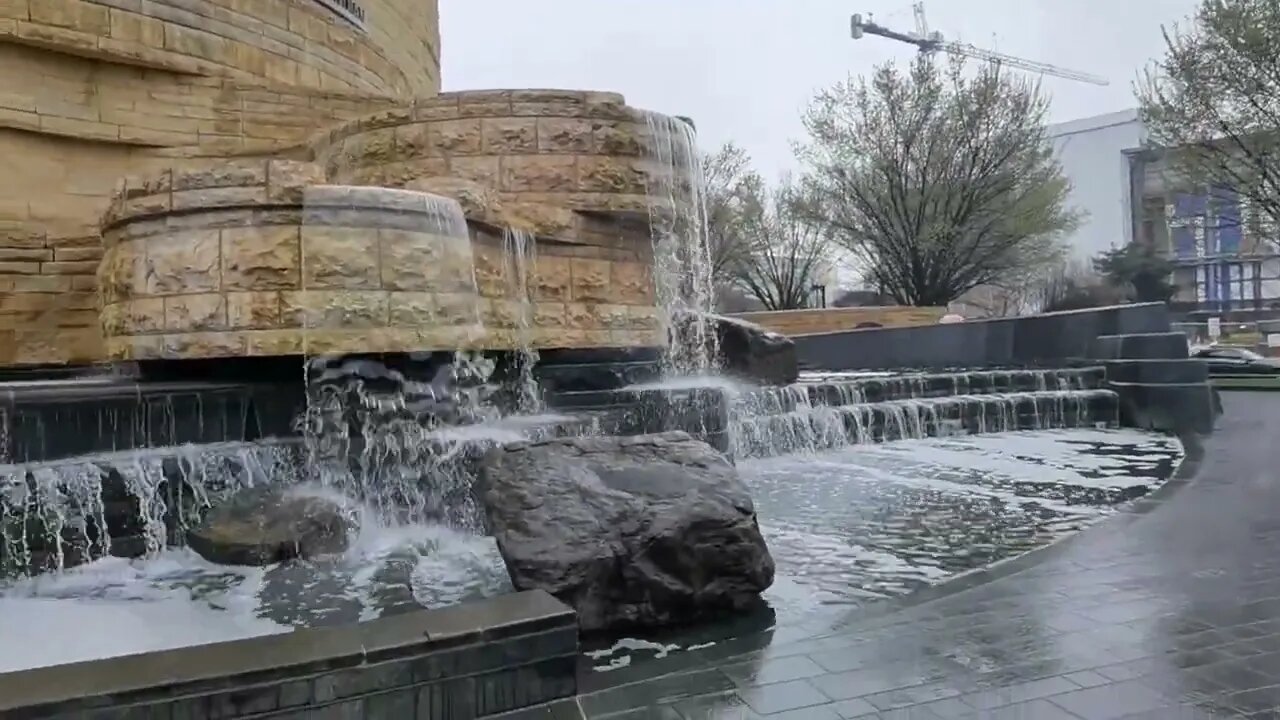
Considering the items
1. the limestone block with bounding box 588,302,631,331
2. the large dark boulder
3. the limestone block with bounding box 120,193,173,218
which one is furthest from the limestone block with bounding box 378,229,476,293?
the large dark boulder

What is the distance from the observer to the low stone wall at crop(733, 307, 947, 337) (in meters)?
24.1

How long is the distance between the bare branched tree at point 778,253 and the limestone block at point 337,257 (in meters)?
27.8

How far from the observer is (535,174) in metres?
7.90

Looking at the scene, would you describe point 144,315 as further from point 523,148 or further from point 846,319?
point 846,319

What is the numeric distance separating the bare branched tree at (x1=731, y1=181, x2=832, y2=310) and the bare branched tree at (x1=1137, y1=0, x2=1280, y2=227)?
14121 millimetres

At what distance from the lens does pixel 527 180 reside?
7.91 metres

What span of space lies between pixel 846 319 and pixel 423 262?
1954 centimetres

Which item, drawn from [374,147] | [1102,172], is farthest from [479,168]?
[1102,172]

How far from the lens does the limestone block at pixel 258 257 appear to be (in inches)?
230

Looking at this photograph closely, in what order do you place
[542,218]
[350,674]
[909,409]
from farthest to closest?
[909,409]
[542,218]
[350,674]

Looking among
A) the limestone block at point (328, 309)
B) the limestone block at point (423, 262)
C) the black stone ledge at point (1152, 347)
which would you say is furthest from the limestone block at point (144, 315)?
the black stone ledge at point (1152, 347)

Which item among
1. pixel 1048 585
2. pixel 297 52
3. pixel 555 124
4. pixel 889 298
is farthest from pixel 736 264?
pixel 1048 585

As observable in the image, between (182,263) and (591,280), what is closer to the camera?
(182,263)

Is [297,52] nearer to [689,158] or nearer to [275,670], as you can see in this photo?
[689,158]
